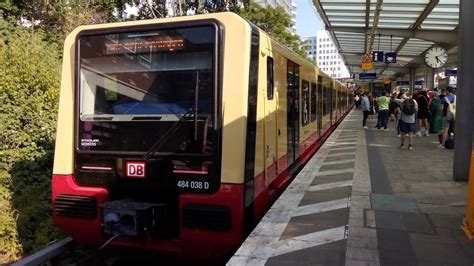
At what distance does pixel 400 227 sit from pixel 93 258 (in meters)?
3.50

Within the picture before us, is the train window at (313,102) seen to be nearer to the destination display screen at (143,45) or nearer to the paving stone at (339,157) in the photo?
the paving stone at (339,157)

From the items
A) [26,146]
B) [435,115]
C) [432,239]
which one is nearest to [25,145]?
[26,146]

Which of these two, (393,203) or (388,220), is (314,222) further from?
(393,203)

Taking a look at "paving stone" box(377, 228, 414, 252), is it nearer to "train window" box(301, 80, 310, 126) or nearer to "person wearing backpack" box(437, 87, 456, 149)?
"train window" box(301, 80, 310, 126)

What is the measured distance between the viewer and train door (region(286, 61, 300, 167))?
7328 millimetres

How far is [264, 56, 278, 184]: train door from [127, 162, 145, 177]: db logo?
1.50 metres

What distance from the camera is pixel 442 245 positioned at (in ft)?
15.2

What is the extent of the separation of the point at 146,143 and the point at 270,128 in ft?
5.36

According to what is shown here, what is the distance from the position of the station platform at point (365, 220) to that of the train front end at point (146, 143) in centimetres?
65

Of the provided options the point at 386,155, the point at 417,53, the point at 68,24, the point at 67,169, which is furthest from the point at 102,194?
the point at 417,53

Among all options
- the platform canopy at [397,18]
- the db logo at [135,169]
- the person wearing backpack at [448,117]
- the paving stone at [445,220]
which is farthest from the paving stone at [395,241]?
the platform canopy at [397,18]

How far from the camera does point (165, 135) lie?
490 centimetres

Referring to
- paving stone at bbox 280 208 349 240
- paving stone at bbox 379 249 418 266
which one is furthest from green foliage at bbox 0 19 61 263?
paving stone at bbox 379 249 418 266

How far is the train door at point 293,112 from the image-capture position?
733cm
